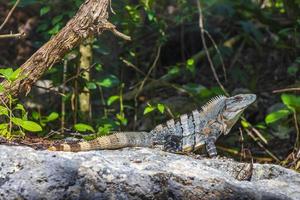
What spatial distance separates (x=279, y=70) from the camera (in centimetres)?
1010

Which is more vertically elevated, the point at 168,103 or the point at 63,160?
the point at 63,160

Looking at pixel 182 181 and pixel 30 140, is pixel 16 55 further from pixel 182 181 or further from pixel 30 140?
pixel 182 181

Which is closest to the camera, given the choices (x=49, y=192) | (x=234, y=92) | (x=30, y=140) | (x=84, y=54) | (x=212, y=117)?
(x=49, y=192)

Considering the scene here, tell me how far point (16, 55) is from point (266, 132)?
383 centimetres

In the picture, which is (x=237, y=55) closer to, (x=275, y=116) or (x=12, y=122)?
(x=275, y=116)

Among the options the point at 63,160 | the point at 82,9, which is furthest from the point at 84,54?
the point at 63,160

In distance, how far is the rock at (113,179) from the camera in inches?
149

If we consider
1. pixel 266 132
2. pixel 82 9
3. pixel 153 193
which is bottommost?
pixel 266 132

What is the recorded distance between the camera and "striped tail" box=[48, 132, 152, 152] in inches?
170

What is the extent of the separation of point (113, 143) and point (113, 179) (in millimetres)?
736

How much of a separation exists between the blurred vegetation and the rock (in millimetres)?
1337

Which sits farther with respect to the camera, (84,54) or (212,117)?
(84,54)

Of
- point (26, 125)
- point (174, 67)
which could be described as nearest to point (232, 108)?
point (174, 67)

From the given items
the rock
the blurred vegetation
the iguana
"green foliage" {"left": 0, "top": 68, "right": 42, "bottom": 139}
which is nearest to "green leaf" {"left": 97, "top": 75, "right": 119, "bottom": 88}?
the blurred vegetation
